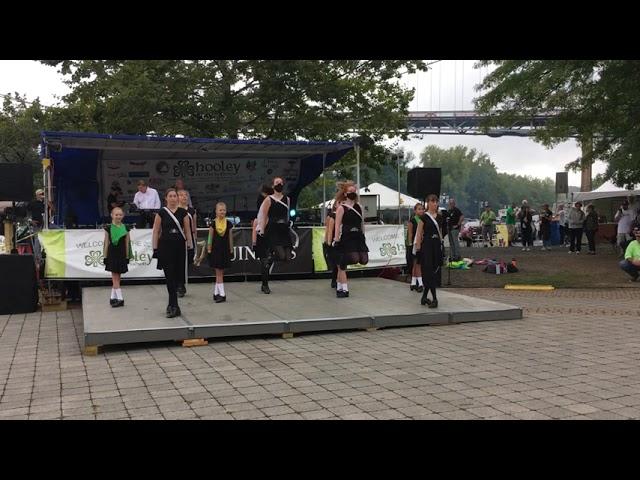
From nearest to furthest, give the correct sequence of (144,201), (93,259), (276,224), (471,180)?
(276,224), (93,259), (144,201), (471,180)

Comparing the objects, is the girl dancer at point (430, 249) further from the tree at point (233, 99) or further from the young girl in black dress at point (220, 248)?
the tree at point (233, 99)

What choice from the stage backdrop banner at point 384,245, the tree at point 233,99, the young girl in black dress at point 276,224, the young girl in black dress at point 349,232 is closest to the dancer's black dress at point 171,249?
the young girl in black dress at point 276,224

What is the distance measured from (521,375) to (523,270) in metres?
11.3

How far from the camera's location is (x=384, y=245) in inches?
534

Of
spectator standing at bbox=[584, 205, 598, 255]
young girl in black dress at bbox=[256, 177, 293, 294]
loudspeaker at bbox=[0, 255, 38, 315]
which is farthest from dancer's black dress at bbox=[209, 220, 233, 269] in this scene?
spectator standing at bbox=[584, 205, 598, 255]

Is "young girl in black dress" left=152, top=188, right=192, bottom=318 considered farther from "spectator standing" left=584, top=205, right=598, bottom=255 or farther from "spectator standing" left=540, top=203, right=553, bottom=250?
"spectator standing" left=540, top=203, right=553, bottom=250

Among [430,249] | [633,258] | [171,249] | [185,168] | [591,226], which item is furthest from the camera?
[591,226]

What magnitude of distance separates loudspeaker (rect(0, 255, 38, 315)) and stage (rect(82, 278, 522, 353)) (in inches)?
36.2

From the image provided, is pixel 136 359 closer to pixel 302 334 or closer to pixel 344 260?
pixel 302 334

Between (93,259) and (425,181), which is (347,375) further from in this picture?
(425,181)

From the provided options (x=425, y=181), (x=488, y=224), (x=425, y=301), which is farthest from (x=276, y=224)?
(x=488, y=224)

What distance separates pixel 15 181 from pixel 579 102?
15209mm

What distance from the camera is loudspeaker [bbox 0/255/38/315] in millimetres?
10438
